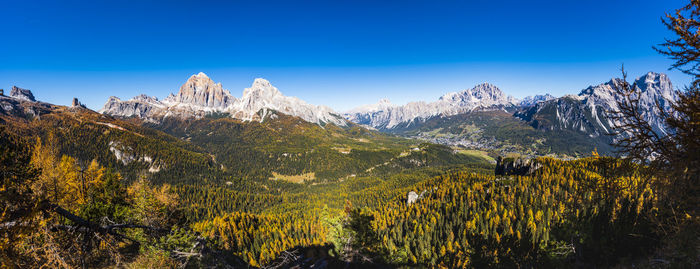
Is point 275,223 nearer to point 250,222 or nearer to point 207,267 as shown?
point 250,222

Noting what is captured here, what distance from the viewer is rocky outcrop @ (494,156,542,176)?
145250 mm

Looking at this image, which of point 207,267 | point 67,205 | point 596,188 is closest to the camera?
point 207,267

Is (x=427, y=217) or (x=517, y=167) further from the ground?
(x=517, y=167)

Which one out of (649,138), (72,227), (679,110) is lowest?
(72,227)

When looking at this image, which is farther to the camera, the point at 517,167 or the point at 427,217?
the point at 517,167

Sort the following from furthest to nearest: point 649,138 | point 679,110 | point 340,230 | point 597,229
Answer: point 597,229 < point 340,230 < point 649,138 < point 679,110

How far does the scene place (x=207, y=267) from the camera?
49.9 feet

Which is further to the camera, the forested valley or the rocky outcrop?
the rocky outcrop

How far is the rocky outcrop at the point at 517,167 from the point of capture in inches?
5719

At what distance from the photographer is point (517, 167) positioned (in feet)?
520

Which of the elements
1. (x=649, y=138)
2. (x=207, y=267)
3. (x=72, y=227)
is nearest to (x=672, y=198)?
(x=649, y=138)

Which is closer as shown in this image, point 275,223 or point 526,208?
point 526,208

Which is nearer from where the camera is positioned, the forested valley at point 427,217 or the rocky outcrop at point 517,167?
the forested valley at point 427,217

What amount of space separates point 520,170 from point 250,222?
15600 cm
